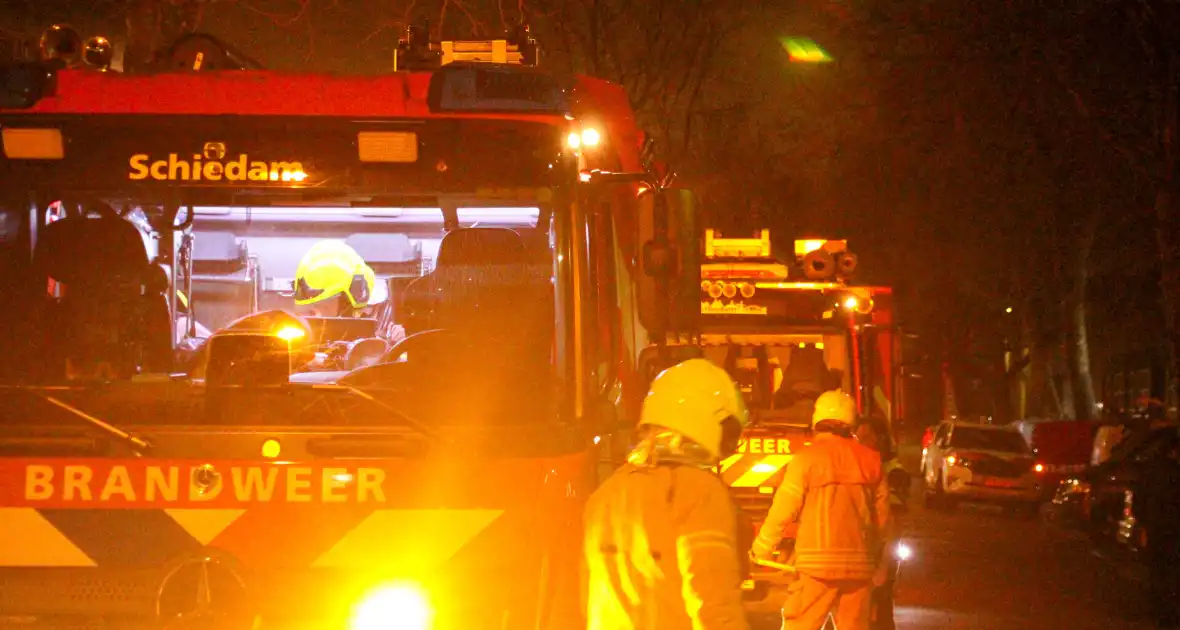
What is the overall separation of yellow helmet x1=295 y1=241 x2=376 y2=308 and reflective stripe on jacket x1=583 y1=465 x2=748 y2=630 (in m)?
1.86

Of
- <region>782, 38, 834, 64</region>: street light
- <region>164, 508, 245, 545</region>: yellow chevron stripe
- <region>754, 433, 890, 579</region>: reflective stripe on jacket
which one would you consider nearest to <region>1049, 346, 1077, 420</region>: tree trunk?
<region>782, 38, 834, 64</region>: street light

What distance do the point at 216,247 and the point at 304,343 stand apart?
558 mm

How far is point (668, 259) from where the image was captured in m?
5.81

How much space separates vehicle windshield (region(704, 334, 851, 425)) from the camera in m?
13.2

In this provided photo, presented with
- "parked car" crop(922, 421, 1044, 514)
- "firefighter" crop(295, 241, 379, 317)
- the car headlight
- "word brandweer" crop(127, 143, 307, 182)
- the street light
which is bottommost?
"parked car" crop(922, 421, 1044, 514)

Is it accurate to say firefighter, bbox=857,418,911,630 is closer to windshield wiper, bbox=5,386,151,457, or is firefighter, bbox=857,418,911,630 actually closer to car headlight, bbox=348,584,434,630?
car headlight, bbox=348,584,434,630

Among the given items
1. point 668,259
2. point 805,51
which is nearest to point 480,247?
point 668,259

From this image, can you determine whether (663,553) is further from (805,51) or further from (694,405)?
(805,51)

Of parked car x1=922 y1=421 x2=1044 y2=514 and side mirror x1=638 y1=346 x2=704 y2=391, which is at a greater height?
side mirror x1=638 y1=346 x2=704 y2=391

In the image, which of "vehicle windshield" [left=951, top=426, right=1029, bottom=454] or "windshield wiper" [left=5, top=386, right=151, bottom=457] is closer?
"windshield wiper" [left=5, top=386, right=151, bottom=457]

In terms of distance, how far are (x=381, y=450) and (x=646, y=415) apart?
124 cm

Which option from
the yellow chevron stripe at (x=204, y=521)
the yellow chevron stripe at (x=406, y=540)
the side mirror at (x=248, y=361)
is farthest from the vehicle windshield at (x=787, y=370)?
the yellow chevron stripe at (x=204, y=521)

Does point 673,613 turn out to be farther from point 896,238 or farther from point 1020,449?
point 896,238

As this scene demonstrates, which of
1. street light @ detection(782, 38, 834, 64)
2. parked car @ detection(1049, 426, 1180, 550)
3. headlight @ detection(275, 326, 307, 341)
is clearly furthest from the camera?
street light @ detection(782, 38, 834, 64)
